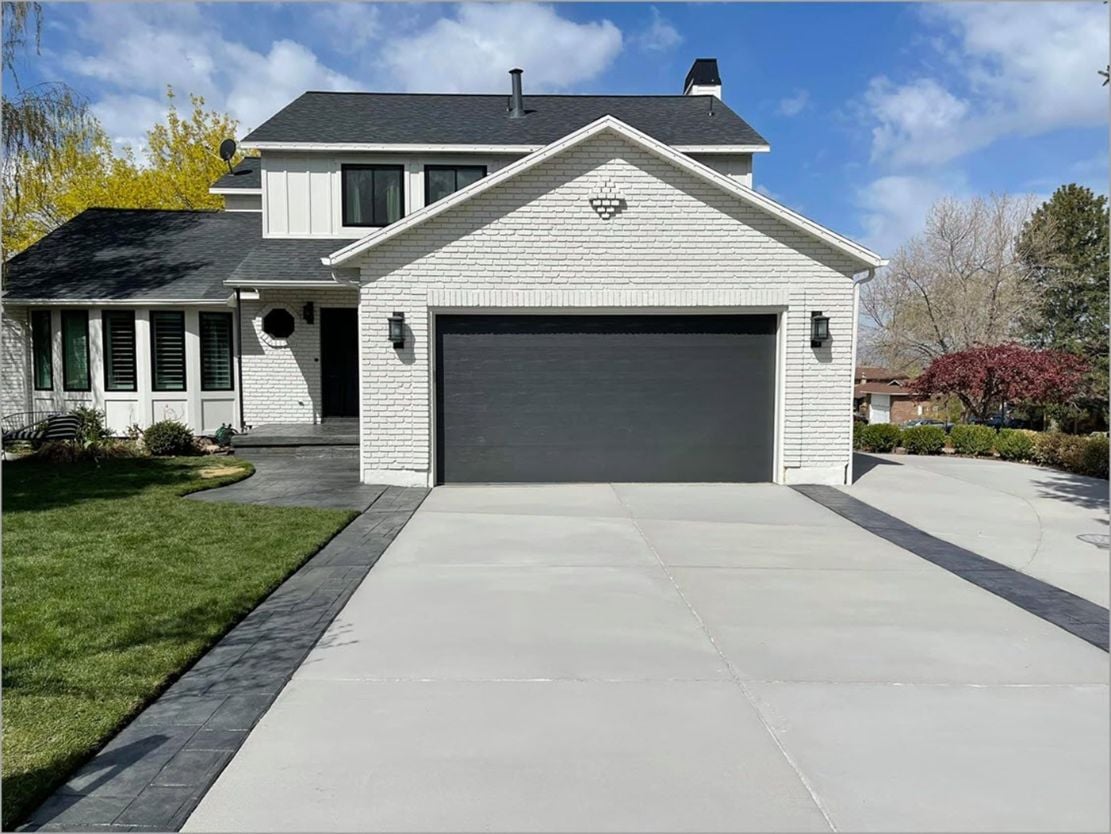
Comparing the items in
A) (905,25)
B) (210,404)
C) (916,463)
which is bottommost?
(916,463)

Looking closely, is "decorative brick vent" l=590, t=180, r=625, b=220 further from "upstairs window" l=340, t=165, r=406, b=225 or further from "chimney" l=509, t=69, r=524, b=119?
"chimney" l=509, t=69, r=524, b=119

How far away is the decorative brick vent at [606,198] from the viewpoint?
10633 mm

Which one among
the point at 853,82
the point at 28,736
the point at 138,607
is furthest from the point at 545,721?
the point at 853,82

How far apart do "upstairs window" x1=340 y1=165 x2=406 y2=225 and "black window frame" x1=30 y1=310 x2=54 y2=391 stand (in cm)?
633

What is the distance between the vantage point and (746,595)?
18.9 feet

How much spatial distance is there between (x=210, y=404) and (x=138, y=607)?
1093cm

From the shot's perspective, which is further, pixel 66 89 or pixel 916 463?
pixel 916 463

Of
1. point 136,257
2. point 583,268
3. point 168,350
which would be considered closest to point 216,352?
point 168,350

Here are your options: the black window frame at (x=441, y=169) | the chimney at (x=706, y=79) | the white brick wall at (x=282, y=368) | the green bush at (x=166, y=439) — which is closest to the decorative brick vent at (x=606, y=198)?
the black window frame at (x=441, y=169)

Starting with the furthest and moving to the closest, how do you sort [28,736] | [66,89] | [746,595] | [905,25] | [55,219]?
[55,219] → [66,89] → [905,25] → [746,595] → [28,736]

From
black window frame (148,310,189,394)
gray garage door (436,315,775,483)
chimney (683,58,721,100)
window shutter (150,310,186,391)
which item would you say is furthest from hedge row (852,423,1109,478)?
window shutter (150,310,186,391)

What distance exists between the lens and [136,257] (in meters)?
16.5

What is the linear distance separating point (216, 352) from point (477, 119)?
7.90 meters

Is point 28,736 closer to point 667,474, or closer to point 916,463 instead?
point 667,474
